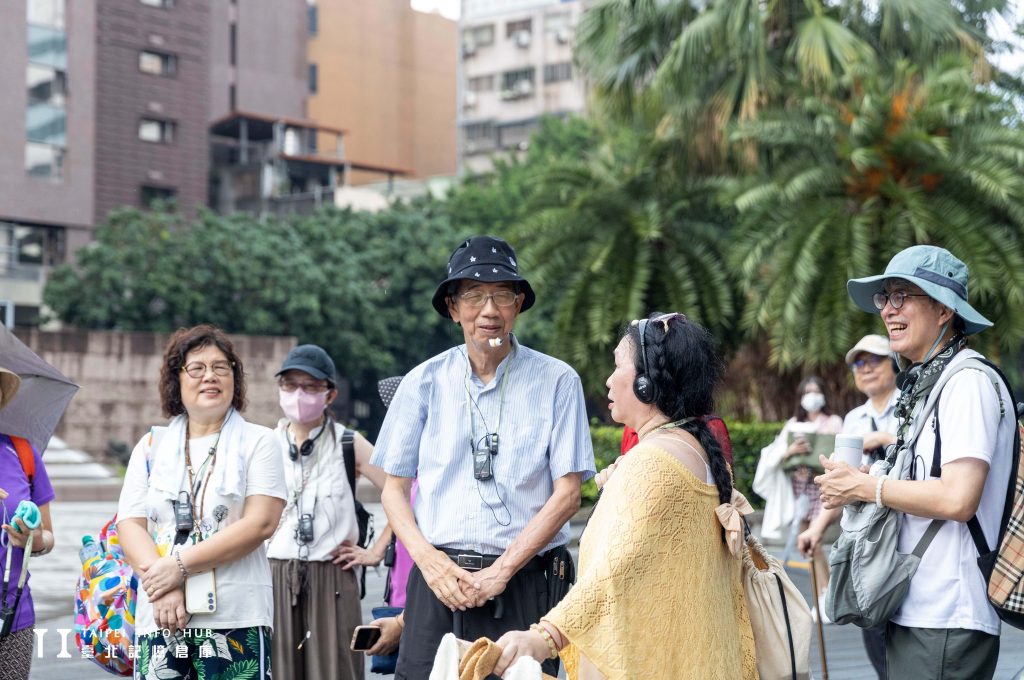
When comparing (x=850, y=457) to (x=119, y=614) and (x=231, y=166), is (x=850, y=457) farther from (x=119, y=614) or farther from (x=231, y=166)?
(x=231, y=166)

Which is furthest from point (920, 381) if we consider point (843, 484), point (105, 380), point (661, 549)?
point (105, 380)

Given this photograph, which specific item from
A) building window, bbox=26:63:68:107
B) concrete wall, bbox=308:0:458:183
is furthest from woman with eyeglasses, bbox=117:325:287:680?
concrete wall, bbox=308:0:458:183

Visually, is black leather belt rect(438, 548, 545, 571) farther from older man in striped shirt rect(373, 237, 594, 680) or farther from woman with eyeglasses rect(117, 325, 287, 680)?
woman with eyeglasses rect(117, 325, 287, 680)

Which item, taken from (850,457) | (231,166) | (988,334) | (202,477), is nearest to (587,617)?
(850,457)

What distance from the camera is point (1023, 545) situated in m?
3.37

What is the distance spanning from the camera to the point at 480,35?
6706cm

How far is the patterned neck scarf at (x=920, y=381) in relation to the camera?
141 inches

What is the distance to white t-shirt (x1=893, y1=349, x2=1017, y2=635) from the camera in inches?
134

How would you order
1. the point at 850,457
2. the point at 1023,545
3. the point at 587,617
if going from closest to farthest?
the point at 587,617 → the point at 1023,545 → the point at 850,457

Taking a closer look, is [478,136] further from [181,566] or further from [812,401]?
[181,566]

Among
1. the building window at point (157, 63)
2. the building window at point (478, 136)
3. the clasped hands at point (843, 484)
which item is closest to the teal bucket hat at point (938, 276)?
the clasped hands at point (843, 484)

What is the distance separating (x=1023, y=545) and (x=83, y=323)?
34.5m

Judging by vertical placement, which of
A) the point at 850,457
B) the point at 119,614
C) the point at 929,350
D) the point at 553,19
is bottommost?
the point at 119,614

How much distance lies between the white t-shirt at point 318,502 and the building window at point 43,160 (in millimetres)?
40001
